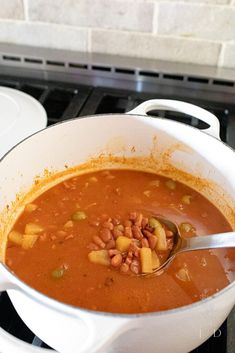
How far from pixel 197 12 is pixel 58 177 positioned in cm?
51

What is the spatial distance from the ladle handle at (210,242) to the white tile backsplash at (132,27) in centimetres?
56

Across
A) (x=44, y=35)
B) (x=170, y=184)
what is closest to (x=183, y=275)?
(x=170, y=184)

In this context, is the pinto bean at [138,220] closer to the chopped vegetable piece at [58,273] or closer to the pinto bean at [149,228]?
the pinto bean at [149,228]

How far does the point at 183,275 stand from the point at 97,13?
2.29 feet

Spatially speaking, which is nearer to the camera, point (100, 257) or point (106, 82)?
point (100, 257)

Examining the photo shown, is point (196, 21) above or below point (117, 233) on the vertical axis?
above

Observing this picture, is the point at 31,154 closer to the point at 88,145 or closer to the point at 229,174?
the point at 88,145

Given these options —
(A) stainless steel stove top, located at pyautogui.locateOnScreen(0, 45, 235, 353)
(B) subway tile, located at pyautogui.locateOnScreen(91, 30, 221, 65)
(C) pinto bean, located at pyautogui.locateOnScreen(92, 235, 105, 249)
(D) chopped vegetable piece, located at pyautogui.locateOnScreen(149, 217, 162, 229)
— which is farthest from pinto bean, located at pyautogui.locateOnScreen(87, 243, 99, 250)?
(B) subway tile, located at pyautogui.locateOnScreen(91, 30, 221, 65)

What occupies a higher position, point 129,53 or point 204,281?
point 129,53

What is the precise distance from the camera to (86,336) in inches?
19.8

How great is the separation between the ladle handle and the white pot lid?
16.6 inches

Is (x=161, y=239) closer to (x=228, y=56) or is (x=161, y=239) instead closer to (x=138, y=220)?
(x=138, y=220)

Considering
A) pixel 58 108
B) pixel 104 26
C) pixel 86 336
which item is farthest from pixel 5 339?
pixel 104 26

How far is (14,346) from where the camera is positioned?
20.4 inches
